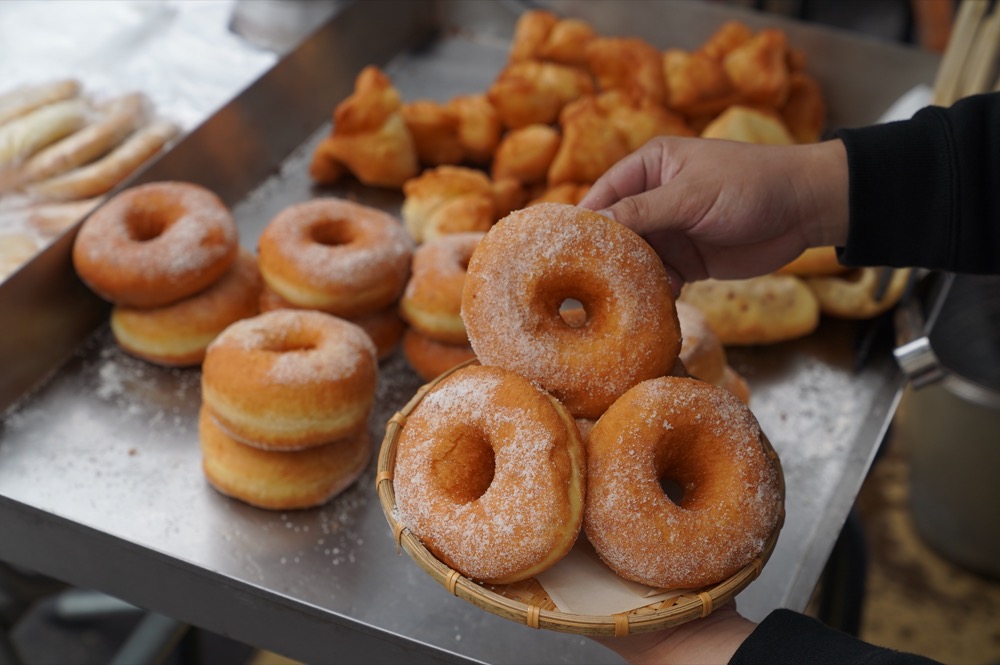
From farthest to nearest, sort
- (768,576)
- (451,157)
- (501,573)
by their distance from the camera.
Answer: (451,157) → (768,576) → (501,573)

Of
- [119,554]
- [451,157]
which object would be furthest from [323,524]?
[451,157]

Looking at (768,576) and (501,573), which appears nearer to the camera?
(501,573)

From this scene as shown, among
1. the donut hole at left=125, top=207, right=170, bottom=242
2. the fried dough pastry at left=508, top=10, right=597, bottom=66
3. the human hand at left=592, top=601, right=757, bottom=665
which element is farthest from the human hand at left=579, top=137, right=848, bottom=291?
the fried dough pastry at left=508, top=10, right=597, bottom=66

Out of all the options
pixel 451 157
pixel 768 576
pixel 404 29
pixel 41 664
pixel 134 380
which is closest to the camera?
pixel 768 576

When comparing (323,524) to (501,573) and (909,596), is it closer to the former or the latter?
(501,573)

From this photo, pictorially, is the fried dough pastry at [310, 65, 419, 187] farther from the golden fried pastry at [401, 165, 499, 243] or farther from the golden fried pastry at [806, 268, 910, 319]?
the golden fried pastry at [806, 268, 910, 319]

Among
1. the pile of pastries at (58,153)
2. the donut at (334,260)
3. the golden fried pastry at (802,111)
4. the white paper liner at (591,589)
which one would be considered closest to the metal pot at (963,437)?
the golden fried pastry at (802,111)

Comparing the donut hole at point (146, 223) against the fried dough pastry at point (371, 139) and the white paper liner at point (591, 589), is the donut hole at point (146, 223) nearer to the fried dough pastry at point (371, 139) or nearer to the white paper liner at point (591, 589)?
the fried dough pastry at point (371, 139)

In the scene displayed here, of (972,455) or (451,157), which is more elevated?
(451,157)
